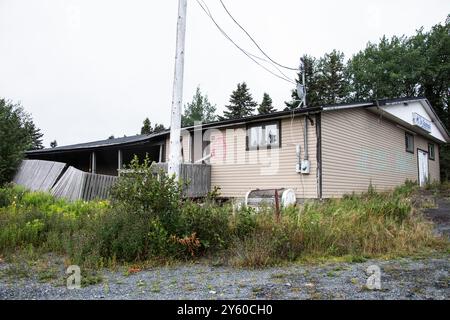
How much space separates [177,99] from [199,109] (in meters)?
38.5

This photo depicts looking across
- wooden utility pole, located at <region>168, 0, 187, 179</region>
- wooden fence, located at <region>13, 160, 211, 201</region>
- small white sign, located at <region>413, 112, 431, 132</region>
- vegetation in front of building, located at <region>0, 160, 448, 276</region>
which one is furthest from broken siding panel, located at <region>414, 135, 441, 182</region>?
wooden utility pole, located at <region>168, 0, 187, 179</region>

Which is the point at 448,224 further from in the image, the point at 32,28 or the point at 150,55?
the point at 32,28

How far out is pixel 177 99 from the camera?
7.09 metres

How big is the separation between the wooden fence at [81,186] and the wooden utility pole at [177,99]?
4806 mm

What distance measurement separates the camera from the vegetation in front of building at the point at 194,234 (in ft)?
17.0

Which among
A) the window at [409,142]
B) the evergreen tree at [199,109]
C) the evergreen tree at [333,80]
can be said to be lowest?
the window at [409,142]

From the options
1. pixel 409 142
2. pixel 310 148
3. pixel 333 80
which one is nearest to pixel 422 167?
pixel 409 142

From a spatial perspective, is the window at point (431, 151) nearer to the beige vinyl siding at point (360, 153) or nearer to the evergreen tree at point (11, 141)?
the beige vinyl siding at point (360, 153)

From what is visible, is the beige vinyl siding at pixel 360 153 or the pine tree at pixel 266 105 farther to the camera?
the pine tree at pixel 266 105

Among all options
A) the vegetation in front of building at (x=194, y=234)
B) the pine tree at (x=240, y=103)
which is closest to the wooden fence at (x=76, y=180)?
the vegetation in front of building at (x=194, y=234)

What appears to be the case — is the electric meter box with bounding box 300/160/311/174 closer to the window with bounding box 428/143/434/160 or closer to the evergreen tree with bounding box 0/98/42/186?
the evergreen tree with bounding box 0/98/42/186

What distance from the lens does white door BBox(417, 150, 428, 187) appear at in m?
19.0

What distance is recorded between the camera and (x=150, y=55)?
546 inches

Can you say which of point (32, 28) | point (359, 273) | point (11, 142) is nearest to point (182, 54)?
point (359, 273)
